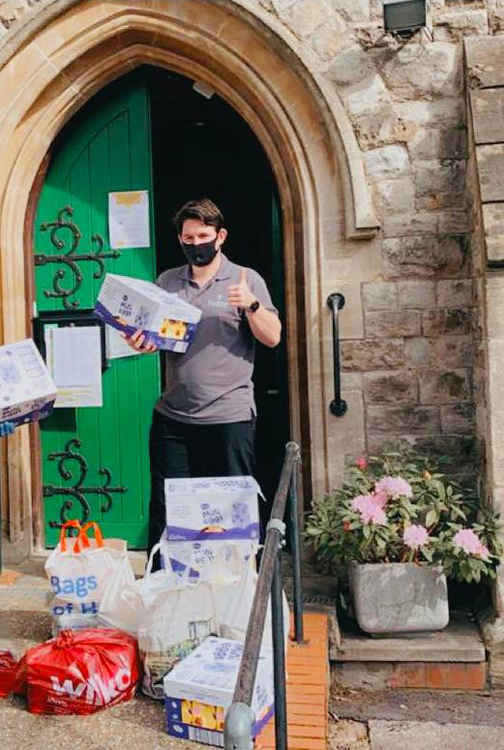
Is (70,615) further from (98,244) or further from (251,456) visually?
(98,244)

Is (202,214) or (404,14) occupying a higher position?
(404,14)

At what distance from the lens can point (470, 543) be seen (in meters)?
3.10

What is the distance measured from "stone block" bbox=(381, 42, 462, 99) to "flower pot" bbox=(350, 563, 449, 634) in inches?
90.9

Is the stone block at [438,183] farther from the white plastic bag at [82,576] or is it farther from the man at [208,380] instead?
the white plastic bag at [82,576]

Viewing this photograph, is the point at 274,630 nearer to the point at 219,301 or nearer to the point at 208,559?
the point at 208,559

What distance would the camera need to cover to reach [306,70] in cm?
377

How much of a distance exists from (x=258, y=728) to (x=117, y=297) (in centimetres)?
161

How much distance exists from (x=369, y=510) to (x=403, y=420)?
0.73 m

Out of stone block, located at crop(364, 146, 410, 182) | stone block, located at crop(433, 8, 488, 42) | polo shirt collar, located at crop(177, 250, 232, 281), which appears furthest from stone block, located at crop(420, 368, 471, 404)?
stone block, located at crop(433, 8, 488, 42)

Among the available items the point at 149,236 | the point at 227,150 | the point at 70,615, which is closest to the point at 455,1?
the point at 227,150

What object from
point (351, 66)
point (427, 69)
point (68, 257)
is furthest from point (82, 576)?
point (427, 69)

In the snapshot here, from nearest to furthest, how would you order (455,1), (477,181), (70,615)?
(70,615), (477,181), (455,1)


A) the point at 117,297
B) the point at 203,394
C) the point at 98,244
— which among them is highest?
the point at 98,244

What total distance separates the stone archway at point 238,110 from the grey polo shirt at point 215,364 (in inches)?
31.9
